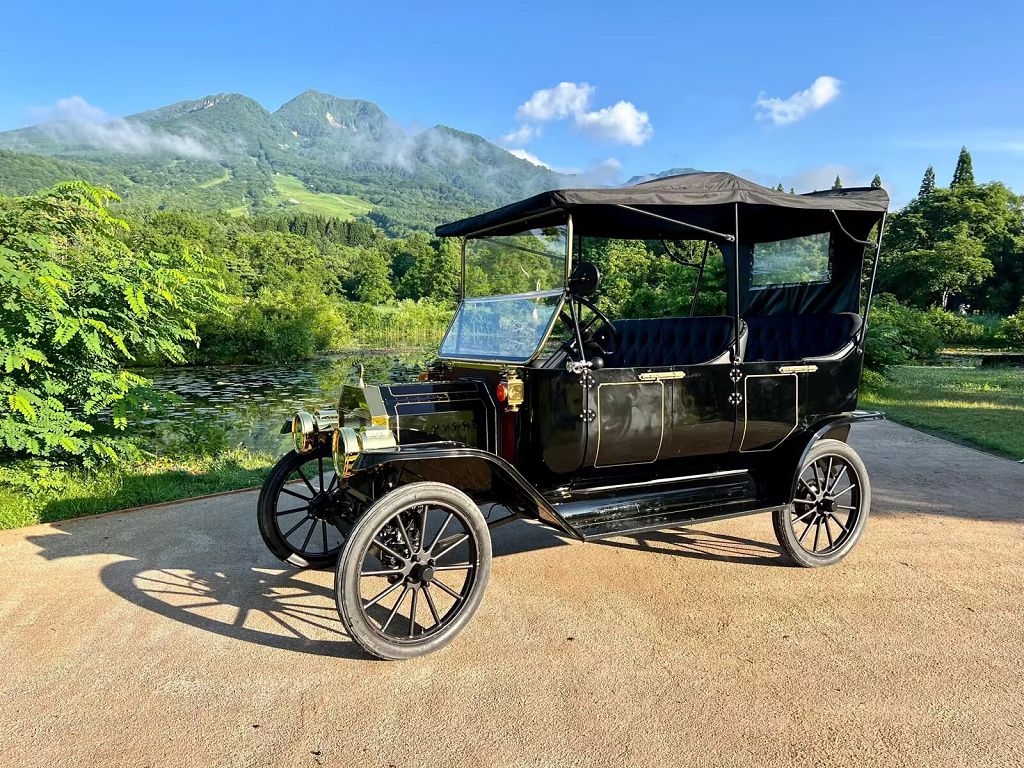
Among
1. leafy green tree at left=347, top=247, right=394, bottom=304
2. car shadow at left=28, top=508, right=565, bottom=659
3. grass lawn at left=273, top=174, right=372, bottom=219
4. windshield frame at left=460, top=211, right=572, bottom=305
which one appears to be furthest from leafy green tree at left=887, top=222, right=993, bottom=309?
grass lawn at left=273, top=174, right=372, bottom=219

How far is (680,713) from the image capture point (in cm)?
271

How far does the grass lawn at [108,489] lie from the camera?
512 centimetres

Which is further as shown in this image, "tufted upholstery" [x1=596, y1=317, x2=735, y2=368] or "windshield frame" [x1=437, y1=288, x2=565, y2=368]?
"tufted upholstery" [x1=596, y1=317, x2=735, y2=368]

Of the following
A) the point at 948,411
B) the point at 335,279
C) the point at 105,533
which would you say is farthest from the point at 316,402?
the point at 335,279

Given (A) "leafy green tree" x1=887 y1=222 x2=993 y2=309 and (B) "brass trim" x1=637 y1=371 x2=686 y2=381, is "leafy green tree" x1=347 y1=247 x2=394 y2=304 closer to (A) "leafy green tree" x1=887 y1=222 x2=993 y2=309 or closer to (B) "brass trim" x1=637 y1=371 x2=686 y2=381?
(A) "leafy green tree" x1=887 y1=222 x2=993 y2=309

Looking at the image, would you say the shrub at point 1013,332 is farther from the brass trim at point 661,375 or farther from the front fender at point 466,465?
the front fender at point 466,465

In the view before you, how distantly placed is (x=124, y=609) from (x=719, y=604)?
326cm

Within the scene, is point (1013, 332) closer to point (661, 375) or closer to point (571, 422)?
point (661, 375)

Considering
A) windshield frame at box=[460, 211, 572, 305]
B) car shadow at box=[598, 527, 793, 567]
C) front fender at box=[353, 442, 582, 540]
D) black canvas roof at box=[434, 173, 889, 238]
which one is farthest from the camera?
car shadow at box=[598, 527, 793, 567]

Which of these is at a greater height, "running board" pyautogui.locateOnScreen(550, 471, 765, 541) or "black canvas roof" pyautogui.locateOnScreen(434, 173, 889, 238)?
"black canvas roof" pyautogui.locateOnScreen(434, 173, 889, 238)

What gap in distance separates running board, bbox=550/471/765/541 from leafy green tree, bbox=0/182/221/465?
3.96 m

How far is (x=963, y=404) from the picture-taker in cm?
1093

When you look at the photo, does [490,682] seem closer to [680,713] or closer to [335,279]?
[680,713]

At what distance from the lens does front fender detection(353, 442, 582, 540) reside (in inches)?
129
